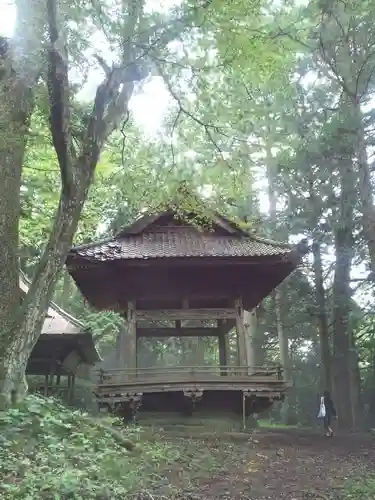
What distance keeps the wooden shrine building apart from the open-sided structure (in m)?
1.10

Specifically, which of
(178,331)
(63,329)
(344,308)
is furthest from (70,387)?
(344,308)

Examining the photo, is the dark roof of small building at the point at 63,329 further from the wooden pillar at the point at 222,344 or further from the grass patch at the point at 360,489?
the grass patch at the point at 360,489

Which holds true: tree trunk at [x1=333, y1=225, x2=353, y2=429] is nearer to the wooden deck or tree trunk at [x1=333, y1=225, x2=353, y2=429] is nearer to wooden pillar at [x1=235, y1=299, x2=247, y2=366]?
wooden pillar at [x1=235, y1=299, x2=247, y2=366]

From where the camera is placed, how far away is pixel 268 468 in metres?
8.93

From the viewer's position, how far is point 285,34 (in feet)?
25.2

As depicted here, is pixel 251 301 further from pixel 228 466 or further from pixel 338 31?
pixel 338 31

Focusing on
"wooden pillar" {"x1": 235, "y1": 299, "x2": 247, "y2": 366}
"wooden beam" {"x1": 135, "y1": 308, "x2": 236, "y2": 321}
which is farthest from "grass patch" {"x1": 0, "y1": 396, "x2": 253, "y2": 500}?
"wooden beam" {"x1": 135, "y1": 308, "x2": 236, "y2": 321}

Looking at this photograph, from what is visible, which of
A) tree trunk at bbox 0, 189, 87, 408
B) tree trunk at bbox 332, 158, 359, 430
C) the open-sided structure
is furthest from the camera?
tree trunk at bbox 332, 158, 359, 430

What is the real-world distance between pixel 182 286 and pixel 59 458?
306 inches

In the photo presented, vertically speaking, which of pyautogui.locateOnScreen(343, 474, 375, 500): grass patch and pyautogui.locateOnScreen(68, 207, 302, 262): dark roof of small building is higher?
pyautogui.locateOnScreen(68, 207, 302, 262): dark roof of small building

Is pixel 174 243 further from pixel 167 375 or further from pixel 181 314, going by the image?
pixel 167 375

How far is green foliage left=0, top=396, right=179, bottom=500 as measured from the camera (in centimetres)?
493

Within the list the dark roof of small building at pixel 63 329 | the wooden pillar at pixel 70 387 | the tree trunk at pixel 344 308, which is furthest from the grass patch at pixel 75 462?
the tree trunk at pixel 344 308

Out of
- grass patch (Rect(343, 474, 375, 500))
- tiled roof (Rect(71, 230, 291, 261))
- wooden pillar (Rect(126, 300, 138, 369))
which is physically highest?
tiled roof (Rect(71, 230, 291, 261))
